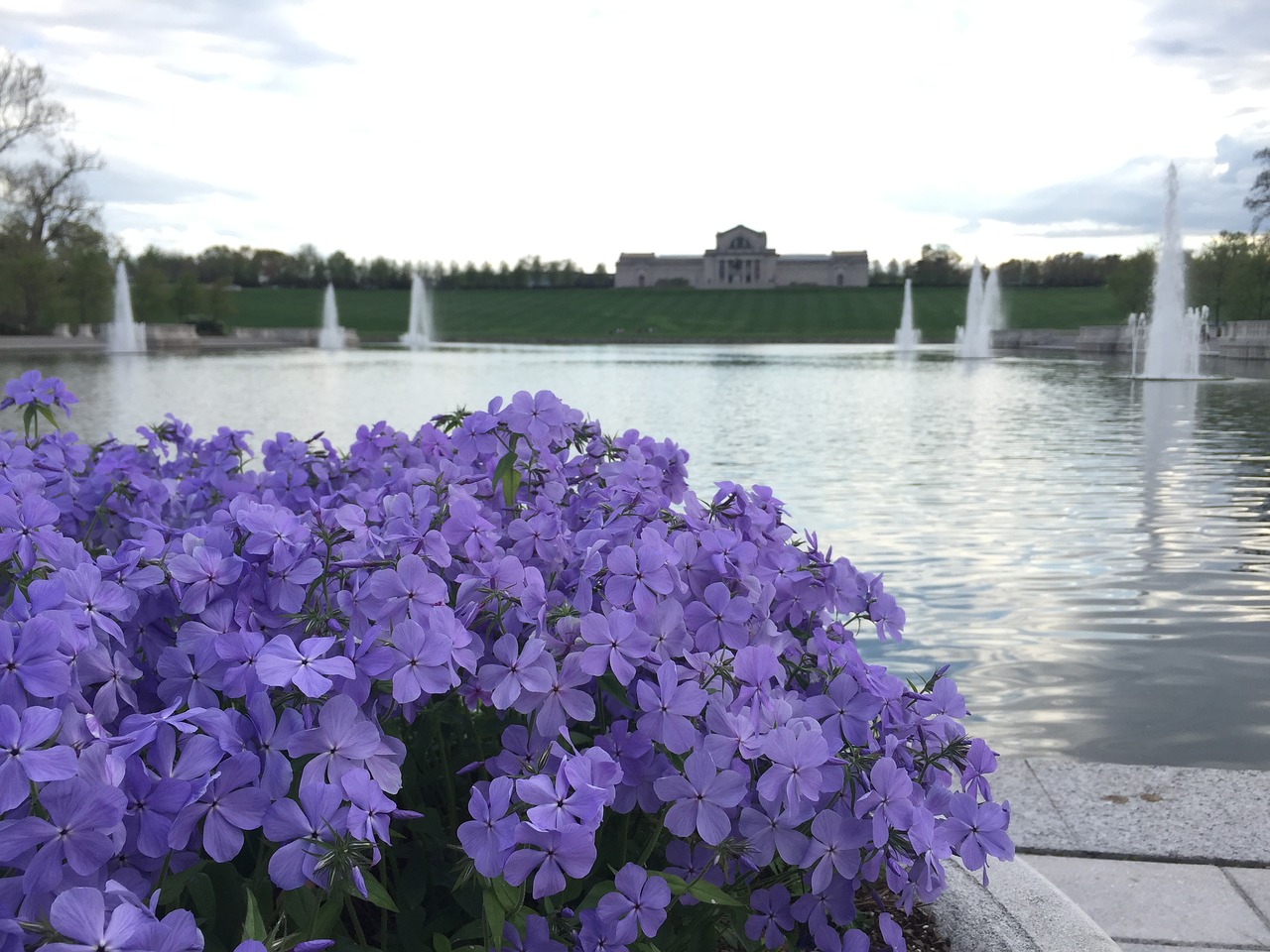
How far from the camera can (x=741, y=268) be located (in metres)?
144

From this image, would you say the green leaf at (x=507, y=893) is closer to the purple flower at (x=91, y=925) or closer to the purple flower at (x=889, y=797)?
the purple flower at (x=91, y=925)

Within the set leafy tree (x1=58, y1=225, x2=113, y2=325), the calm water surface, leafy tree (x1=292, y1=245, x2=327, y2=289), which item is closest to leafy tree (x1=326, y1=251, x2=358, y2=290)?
leafy tree (x1=292, y1=245, x2=327, y2=289)

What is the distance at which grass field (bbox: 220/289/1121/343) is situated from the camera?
233 feet

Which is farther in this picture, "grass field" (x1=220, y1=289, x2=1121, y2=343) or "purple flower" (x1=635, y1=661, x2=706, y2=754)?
"grass field" (x1=220, y1=289, x2=1121, y2=343)

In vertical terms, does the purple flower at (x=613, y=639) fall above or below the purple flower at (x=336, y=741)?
above

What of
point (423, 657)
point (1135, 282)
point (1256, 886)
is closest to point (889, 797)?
point (423, 657)

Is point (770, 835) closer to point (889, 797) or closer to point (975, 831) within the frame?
point (889, 797)

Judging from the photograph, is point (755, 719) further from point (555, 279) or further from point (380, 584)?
point (555, 279)

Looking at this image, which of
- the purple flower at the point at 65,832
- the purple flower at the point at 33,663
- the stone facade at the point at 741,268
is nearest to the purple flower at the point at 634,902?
the purple flower at the point at 65,832

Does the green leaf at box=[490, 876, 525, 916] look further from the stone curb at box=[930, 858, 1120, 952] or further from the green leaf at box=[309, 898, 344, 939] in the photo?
the stone curb at box=[930, 858, 1120, 952]

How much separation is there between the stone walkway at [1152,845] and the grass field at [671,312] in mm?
59946

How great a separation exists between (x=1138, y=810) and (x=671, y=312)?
8681 centimetres

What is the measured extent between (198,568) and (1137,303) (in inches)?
2324

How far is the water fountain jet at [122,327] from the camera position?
48.2 meters
